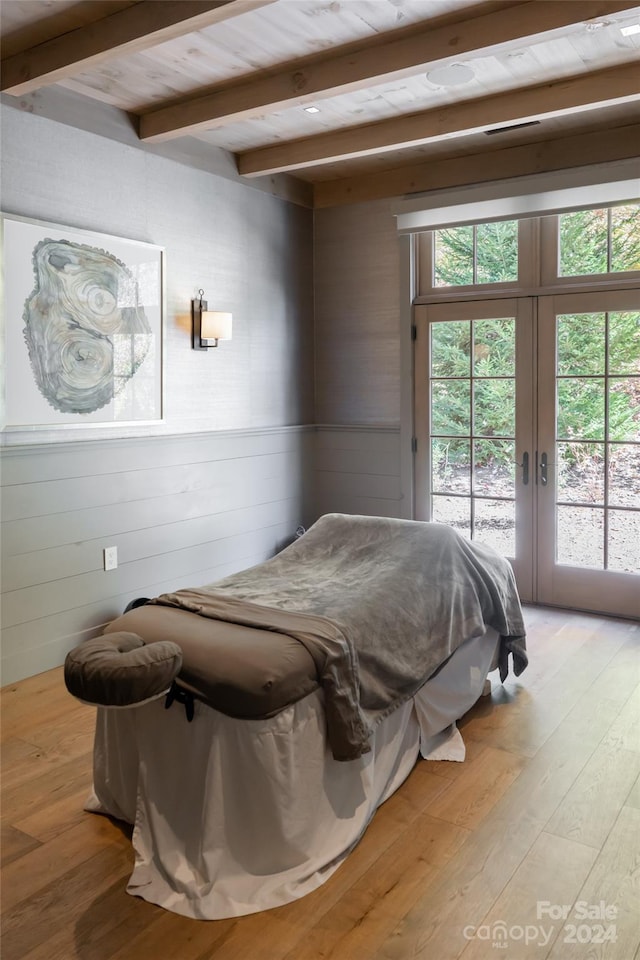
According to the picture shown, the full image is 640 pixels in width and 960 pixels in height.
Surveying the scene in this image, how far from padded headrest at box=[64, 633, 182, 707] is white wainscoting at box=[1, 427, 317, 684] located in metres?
1.64

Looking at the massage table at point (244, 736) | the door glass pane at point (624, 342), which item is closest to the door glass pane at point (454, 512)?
the door glass pane at point (624, 342)

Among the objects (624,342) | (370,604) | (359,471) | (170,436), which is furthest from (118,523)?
(624,342)

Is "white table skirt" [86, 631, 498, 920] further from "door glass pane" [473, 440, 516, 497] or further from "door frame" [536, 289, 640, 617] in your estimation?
"door glass pane" [473, 440, 516, 497]

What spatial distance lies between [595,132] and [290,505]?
9.82 ft

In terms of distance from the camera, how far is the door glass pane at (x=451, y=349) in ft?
16.4

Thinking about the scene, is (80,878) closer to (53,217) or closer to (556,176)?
(53,217)

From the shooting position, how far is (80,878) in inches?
86.5

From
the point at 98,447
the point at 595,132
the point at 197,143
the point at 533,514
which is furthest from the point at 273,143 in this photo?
the point at 533,514

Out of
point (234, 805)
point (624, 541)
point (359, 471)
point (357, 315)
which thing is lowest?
point (234, 805)

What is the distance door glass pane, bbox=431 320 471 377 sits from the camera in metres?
4.98

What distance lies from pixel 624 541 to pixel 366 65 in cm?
299

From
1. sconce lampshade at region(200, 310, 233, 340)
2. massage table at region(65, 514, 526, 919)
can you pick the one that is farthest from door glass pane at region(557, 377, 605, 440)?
massage table at region(65, 514, 526, 919)

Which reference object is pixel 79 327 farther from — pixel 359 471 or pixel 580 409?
pixel 580 409

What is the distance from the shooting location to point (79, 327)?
12.2 ft
